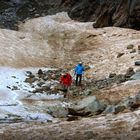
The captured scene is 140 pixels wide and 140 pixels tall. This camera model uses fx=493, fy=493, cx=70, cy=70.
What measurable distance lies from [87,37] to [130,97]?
692 inches

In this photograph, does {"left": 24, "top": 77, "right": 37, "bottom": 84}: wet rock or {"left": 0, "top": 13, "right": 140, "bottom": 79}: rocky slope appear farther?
{"left": 0, "top": 13, "right": 140, "bottom": 79}: rocky slope

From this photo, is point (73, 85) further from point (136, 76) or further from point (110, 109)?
point (110, 109)

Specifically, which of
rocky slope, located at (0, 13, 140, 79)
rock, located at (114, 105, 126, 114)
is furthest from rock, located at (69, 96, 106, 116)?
rocky slope, located at (0, 13, 140, 79)

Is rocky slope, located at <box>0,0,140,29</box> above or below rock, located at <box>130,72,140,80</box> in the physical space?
above

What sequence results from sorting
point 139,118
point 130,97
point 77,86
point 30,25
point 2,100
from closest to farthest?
point 139,118, point 130,97, point 2,100, point 77,86, point 30,25

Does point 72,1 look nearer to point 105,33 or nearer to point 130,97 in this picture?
point 105,33

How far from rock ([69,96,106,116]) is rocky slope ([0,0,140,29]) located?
18.9 metres

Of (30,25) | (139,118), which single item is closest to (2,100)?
(139,118)

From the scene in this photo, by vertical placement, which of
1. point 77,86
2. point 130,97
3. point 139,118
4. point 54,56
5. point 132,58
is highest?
point 54,56

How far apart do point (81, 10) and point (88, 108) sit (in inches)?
1115

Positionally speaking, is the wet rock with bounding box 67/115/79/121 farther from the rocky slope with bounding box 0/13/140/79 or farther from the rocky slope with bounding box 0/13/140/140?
the rocky slope with bounding box 0/13/140/79

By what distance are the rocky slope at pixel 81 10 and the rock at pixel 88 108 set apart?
61.9 feet

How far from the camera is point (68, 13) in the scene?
51.5 m

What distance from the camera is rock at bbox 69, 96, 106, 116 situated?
2369cm
